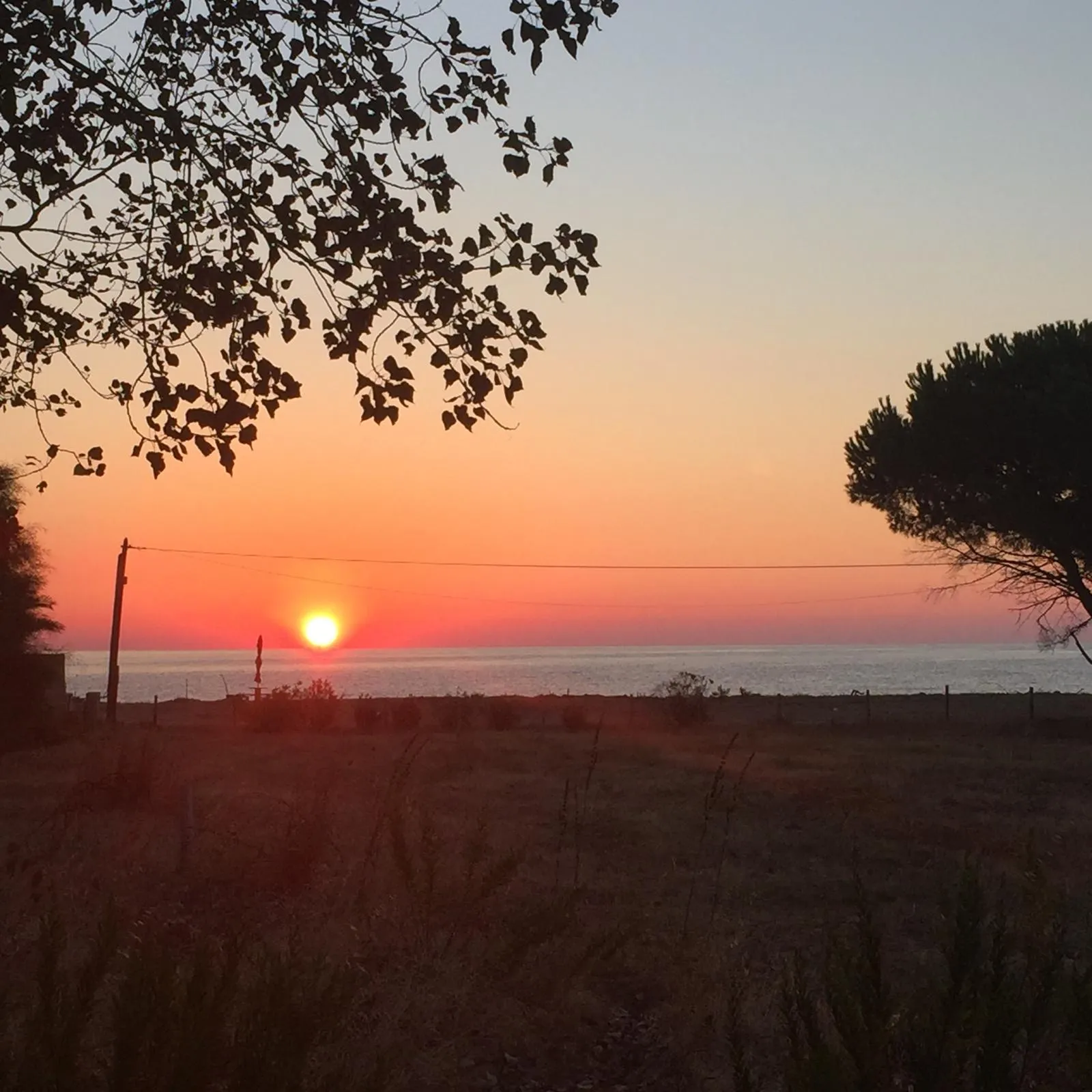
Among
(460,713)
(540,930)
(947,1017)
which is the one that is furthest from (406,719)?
(947,1017)

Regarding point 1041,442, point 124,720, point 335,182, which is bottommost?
point 124,720

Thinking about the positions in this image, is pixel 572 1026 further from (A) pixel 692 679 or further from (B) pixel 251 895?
(A) pixel 692 679

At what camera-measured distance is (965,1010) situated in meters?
3.85

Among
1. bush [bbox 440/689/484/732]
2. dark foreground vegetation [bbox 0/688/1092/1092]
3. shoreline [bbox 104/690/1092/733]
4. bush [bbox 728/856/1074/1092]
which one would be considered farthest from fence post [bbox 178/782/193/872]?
bush [bbox 440/689/484/732]

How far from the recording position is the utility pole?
1426 inches

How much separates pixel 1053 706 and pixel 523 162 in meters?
50.1

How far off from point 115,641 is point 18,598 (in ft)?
35.9

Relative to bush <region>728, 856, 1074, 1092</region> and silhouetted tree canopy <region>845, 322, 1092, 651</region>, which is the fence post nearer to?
bush <region>728, 856, 1074, 1092</region>

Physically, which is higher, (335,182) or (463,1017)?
(335,182)

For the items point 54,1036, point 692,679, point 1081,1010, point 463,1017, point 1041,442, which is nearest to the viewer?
point 54,1036

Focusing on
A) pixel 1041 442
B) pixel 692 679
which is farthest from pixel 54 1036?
pixel 692 679

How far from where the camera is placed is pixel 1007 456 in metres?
29.5

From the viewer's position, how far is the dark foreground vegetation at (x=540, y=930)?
3.66m

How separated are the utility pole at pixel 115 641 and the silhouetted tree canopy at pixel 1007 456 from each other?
2512 cm
